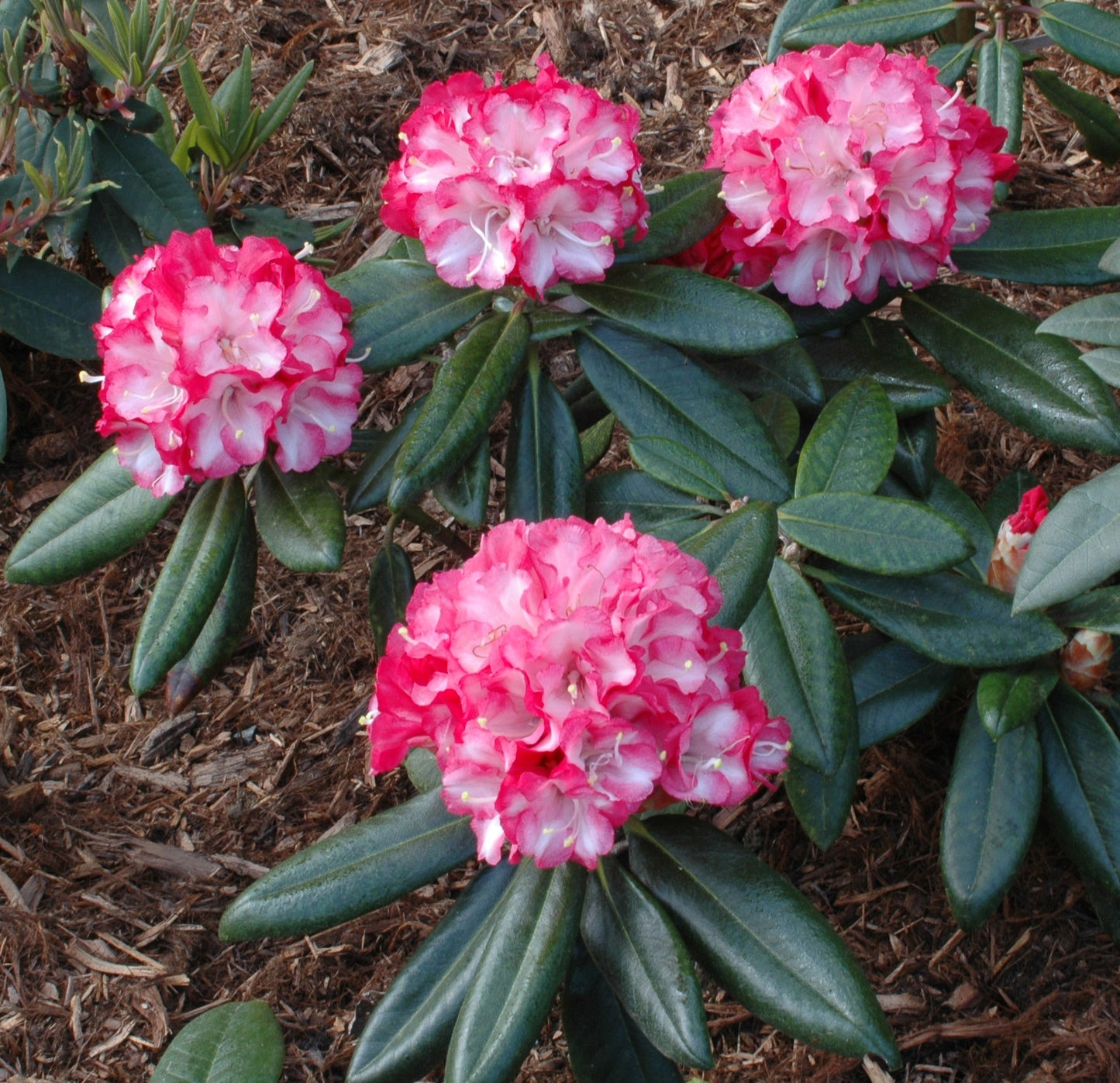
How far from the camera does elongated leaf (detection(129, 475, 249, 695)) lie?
1163mm

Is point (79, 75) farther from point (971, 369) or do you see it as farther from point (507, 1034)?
point (507, 1034)

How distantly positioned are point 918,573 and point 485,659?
44cm

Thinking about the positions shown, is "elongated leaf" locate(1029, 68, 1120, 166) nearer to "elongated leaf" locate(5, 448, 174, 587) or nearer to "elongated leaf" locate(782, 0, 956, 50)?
"elongated leaf" locate(782, 0, 956, 50)

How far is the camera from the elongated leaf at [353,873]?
1.02 m

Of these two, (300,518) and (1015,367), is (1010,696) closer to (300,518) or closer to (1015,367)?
(1015,367)

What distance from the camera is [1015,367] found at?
1.35m

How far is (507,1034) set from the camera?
0.90 meters

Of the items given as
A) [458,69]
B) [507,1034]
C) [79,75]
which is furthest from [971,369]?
[458,69]

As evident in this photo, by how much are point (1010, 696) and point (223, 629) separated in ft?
2.90

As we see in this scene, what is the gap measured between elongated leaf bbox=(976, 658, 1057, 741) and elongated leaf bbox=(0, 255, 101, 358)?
1.33 meters

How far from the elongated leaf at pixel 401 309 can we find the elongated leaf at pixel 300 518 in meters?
0.15

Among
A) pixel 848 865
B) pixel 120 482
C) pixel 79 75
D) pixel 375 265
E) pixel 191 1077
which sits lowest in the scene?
pixel 848 865

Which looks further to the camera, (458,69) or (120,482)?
(458,69)

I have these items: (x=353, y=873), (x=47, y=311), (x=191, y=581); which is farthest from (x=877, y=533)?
(x=47, y=311)
